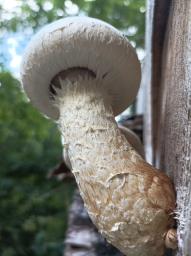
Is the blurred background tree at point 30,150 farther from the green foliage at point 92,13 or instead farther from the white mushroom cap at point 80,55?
A: the white mushroom cap at point 80,55

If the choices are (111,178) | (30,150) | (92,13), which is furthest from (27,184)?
(111,178)

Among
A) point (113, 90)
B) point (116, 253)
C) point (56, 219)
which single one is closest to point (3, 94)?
point (56, 219)

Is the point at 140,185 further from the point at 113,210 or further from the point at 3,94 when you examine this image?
the point at 3,94

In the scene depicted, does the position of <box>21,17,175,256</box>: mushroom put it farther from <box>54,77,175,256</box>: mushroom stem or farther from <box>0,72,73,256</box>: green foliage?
<box>0,72,73,256</box>: green foliage

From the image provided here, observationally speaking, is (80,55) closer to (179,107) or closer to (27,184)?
(179,107)

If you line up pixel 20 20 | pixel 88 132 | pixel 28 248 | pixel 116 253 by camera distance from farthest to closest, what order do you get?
pixel 20 20, pixel 28 248, pixel 116 253, pixel 88 132

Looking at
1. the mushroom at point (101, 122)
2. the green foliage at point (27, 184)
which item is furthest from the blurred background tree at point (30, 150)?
the mushroom at point (101, 122)
